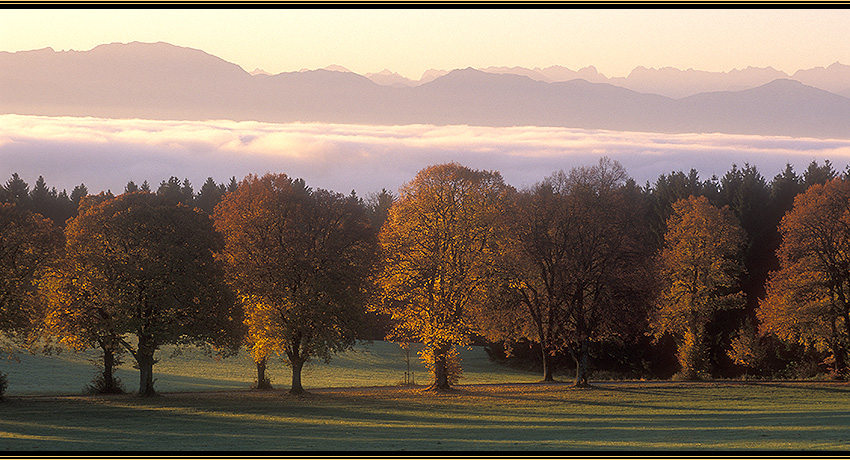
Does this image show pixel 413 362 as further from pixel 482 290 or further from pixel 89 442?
pixel 89 442

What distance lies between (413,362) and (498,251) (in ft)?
152

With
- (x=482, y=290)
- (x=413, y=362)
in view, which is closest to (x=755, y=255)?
(x=413, y=362)

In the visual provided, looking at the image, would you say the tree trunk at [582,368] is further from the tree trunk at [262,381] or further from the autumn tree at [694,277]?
the tree trunk at [262,381]

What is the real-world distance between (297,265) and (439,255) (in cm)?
1164

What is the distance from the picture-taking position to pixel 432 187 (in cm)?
7000

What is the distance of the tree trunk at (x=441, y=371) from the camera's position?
69625mm

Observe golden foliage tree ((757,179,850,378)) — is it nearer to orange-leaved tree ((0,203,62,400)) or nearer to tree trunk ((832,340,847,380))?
tree trunk ((832,340,847,380))

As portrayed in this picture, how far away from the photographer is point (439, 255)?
2697 inches

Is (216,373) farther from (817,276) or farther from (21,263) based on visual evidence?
(817,276)

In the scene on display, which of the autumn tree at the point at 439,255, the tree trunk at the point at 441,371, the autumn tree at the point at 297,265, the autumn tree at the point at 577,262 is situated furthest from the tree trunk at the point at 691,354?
the autumn tree at the point at 297,265

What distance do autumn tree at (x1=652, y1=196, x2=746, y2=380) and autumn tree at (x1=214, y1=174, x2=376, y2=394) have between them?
99.4 feet

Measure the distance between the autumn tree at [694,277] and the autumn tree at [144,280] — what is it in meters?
41.0

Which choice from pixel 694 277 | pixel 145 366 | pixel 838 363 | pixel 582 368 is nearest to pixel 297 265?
pixel 145 366

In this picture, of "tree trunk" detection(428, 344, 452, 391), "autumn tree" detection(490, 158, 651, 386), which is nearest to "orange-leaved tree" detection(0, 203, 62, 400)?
"tree trunk" detection(428, 344, 452, 391)
